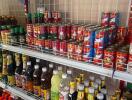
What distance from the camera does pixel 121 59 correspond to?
1.00 m

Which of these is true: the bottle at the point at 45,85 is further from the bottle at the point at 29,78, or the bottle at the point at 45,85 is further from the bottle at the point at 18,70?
the bottle at the point at 18,70

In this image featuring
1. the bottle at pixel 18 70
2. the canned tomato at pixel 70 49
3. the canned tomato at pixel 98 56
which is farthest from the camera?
the bottle at pixel 18 70

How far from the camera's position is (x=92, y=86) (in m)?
1.27

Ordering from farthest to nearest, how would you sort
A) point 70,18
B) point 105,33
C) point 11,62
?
point 11,62, point 70,18, point 105,33

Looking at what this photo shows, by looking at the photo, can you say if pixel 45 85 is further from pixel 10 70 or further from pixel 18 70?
pixel 10 70

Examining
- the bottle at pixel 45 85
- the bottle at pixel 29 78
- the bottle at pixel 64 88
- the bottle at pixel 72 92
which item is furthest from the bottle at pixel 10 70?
the bottle at pixel 72 92

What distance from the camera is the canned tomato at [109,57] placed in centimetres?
103

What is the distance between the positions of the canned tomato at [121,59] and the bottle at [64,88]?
0.47 meters

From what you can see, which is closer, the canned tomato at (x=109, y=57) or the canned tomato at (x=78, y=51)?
the canned tomato at (x=109, y=57)

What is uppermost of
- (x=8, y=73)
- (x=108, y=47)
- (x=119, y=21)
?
(x=119, y=21)

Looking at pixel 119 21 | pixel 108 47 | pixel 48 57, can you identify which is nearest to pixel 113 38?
pixel 108 47

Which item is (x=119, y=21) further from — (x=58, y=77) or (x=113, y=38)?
(x=58, y=77)

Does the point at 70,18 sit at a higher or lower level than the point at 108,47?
higher

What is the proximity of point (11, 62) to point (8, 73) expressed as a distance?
0.11 meters
